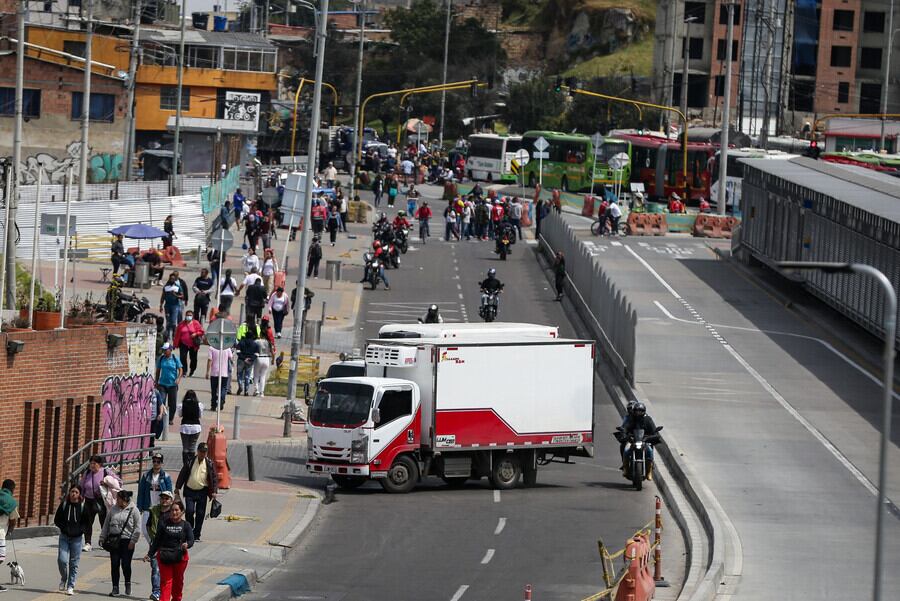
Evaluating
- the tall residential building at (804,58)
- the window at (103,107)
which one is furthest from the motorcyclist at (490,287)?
the tall residential building at (804,58)

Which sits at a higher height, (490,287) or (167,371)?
(490,287)

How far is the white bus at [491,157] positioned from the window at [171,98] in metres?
16.5

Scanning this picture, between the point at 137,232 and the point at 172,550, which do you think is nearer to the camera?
the point at 172,550

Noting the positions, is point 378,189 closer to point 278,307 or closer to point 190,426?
point 278,307

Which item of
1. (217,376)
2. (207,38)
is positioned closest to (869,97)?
(207,38)

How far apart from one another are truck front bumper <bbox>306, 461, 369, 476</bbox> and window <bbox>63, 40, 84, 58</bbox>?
222ft

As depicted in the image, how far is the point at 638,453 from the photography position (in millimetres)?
26500

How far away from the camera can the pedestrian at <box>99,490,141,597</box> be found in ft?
59.9

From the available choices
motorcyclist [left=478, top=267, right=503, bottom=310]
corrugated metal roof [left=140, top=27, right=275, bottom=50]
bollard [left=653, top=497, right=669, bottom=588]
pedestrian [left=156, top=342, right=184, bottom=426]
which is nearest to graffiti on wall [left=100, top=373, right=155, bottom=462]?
pedestrian [left=156, top=342, right=184, bottom=426]

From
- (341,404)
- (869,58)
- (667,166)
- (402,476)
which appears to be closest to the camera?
(341,404)

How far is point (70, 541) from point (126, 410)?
6585mm

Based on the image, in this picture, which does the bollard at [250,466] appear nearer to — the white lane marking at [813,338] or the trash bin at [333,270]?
the white lane marking at [813,338]

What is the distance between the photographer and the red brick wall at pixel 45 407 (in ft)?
70.9

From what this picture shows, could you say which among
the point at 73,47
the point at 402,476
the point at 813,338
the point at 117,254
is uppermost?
the point at 73,47
